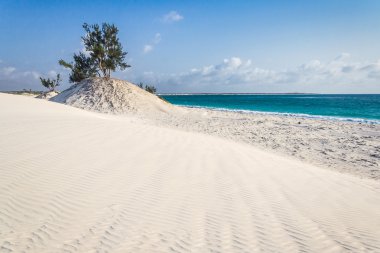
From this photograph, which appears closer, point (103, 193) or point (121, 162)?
point (103, 193)

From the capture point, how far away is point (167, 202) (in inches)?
187

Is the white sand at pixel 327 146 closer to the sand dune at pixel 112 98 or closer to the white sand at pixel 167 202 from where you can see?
the white sand at pixel 167 202

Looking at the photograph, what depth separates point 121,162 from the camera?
6812mm

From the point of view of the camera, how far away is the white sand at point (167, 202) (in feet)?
11.7

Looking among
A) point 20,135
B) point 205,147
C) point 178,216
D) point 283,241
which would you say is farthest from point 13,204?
point 205,147

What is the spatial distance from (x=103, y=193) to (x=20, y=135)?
17.3 ft

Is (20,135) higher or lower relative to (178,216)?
higher

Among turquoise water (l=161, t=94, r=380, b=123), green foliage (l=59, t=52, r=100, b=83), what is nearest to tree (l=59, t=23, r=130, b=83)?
green foliage (l=59, t=52, r=100, b=83)

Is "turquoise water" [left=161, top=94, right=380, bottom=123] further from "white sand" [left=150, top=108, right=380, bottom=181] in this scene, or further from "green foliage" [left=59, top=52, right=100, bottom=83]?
"green foliage" [left=59, top=52, right=100, bottom=83]

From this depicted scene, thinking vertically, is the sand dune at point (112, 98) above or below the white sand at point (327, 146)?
above

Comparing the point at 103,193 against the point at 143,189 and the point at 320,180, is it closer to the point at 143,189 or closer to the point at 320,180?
the point at 143,189

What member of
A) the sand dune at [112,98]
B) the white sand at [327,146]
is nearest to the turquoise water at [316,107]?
the white sand at [327,146]

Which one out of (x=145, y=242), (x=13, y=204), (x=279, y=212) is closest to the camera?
(x=145, y=242)

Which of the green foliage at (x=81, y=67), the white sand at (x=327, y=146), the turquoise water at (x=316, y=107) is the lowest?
the white sand at (x=327, y=146)
